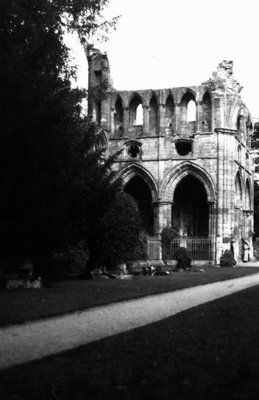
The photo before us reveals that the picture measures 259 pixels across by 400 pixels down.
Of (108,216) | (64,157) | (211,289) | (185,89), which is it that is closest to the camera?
(64,157)

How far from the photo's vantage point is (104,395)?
4.43m

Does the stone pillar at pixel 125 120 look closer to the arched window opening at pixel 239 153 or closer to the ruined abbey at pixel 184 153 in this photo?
the ruined abbey at pixel 184 153

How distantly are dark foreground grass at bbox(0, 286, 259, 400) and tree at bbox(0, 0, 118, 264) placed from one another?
5060mm

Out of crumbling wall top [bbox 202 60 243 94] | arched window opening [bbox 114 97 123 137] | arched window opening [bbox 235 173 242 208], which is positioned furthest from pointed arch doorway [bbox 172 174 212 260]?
crumbling wall top [bbox 202 60 243 94]

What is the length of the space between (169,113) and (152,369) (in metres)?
35.5

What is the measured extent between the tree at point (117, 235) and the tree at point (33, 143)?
5.63m

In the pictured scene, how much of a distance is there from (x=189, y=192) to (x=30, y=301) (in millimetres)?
31310

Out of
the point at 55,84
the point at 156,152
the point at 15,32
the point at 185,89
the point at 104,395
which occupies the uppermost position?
the point at 185,89

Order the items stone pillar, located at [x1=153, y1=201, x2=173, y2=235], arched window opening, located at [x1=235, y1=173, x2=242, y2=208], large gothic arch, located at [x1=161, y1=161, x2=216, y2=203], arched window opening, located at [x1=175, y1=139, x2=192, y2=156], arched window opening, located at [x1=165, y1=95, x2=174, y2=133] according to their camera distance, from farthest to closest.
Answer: arched window opening, located at [x1=235, y1=173, x2=242, y2=208] < arched window opening, located at [x1=165, y1=95, x2=174, y2=133] < arched window opening, located at [x1=175, y1=139, x2=192, y2=156] < large gothic arch, located at [x1=161, y1=161, x2=216, y2=203] < stone pillar, located at [x1=153, y1=201, x2=173, y2=235]

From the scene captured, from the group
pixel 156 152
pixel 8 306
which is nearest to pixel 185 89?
pixel 156 152

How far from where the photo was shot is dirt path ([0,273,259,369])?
6352 mm

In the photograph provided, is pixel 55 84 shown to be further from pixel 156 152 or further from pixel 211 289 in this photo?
pixel 156 152

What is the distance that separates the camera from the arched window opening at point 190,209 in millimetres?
41000

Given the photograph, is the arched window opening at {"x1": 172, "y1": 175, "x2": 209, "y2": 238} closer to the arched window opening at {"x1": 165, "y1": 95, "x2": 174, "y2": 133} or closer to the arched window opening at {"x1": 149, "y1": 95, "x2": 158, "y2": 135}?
the arched window opening at {"x1": 165, "y1": 95, "x2": 174, "y2": 133}
